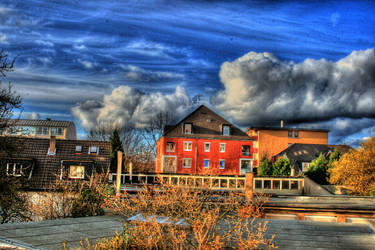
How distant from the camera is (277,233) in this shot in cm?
1165

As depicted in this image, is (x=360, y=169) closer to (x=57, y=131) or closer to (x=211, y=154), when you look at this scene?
(x=211, y=154)

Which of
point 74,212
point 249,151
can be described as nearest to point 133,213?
point 74,212

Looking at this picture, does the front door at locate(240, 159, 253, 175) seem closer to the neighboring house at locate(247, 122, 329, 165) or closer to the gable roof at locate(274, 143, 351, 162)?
the gable roof at locate(274, 143, 351, 162)

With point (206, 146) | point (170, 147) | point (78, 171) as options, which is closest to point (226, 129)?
point (206, 146)

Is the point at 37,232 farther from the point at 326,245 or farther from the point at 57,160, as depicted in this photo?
→ the point at 57,160

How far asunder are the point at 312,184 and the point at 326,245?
1572 centimetres

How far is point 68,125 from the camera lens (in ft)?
198

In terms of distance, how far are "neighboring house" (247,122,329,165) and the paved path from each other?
148 feet

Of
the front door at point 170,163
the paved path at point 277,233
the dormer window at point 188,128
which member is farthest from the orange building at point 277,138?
the paved path at point 277,233

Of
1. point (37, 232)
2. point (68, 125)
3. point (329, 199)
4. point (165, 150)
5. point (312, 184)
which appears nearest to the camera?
point (37, 232)

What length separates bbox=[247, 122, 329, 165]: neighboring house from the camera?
5750 cm

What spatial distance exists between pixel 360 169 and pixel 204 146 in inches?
860

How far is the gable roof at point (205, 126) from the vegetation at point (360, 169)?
18.9 m

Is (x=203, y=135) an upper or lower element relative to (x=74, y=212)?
upper
